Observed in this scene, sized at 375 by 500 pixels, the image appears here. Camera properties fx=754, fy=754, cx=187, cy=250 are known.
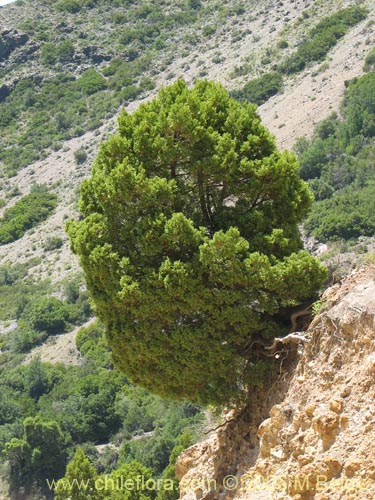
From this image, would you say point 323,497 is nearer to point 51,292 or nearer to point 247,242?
point 247,242

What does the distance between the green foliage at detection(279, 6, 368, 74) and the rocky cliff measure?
53.6m

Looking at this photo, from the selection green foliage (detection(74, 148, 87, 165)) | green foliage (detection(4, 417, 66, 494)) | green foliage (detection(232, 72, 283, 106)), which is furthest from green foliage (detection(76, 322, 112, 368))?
green foliage (detection(232, 72, 283, 106))

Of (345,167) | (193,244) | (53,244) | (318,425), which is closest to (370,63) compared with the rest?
(345,167)

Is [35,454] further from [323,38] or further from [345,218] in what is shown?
[323,38]

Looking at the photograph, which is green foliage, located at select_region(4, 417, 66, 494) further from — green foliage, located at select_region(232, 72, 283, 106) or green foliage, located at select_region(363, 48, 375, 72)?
green foliage, located at select_region(363, 48, 375, 72)

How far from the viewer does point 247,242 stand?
362 inches

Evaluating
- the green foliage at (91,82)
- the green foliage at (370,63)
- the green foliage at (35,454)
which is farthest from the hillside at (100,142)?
the green foliage at (370,63)

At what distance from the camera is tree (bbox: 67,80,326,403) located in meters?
9.21

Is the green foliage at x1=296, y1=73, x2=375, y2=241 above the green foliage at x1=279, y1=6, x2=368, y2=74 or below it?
below

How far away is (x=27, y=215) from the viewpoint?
61375mm

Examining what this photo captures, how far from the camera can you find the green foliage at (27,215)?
→ 200ft

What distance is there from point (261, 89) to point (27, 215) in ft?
70.1

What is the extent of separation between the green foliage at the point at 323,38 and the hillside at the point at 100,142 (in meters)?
0.22

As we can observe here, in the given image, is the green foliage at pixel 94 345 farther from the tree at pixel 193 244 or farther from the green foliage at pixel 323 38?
the tree at pixel 193 244
